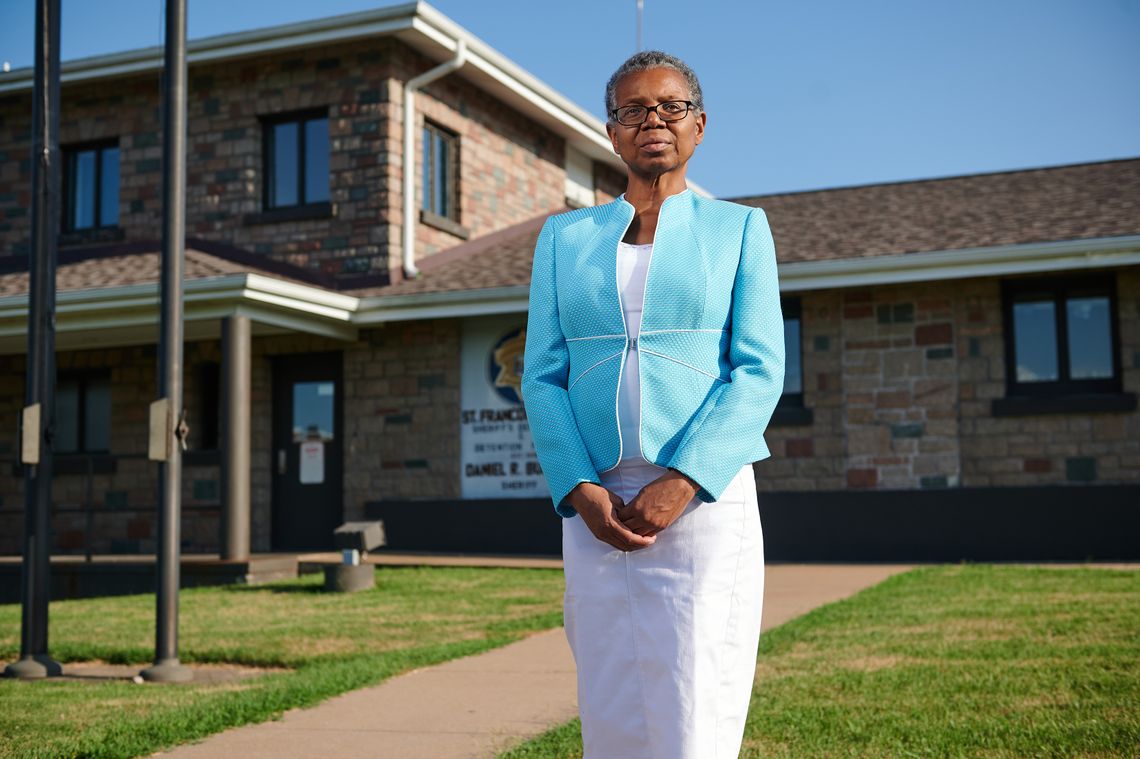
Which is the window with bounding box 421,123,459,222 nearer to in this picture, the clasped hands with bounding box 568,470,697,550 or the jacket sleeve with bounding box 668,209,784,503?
the jacket sleeve with bounding box 668,209,784,503

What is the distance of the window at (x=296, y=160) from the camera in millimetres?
A: 15688

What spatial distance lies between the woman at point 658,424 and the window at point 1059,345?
1105cm

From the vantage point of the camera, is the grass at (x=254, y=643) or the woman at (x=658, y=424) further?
the grass at (x=254, y=643)

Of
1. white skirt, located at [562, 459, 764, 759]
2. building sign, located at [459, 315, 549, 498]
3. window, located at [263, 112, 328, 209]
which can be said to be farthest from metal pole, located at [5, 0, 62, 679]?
window, located at [263, 112, 328, 209]

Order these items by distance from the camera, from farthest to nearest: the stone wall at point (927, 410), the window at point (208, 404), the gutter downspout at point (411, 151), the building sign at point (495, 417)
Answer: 1. the window at point (208, 404)
2. the gutter downspout at point (411, 151)
3. the building sign at point (495, 417)
4. the stone wall at point (927, 410)

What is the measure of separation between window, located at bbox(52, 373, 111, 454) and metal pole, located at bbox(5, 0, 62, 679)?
10199mm

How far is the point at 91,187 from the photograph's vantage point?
17.0 metres

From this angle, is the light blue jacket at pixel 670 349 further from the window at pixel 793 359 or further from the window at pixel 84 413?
the window at pixel 84 413

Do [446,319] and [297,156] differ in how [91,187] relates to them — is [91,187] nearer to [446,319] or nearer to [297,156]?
[297,156]

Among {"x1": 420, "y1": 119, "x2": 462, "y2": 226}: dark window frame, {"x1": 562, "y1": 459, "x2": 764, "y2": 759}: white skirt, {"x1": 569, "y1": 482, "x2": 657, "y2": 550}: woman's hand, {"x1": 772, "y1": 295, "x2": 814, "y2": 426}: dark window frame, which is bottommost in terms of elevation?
{"x1": 562, "y1": 459, "x2": 764, "y2": 759}: white skirt

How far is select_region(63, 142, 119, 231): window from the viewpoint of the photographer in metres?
16.8

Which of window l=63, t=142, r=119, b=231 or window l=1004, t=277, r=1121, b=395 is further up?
window l=63, t=142, r=119, b=231

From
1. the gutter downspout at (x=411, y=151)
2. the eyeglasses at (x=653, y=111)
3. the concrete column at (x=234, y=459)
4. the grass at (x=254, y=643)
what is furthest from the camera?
the gutter downspout at (x=411, y=151)

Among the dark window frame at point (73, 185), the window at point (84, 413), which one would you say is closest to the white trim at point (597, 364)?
the window at point (84, 413)
